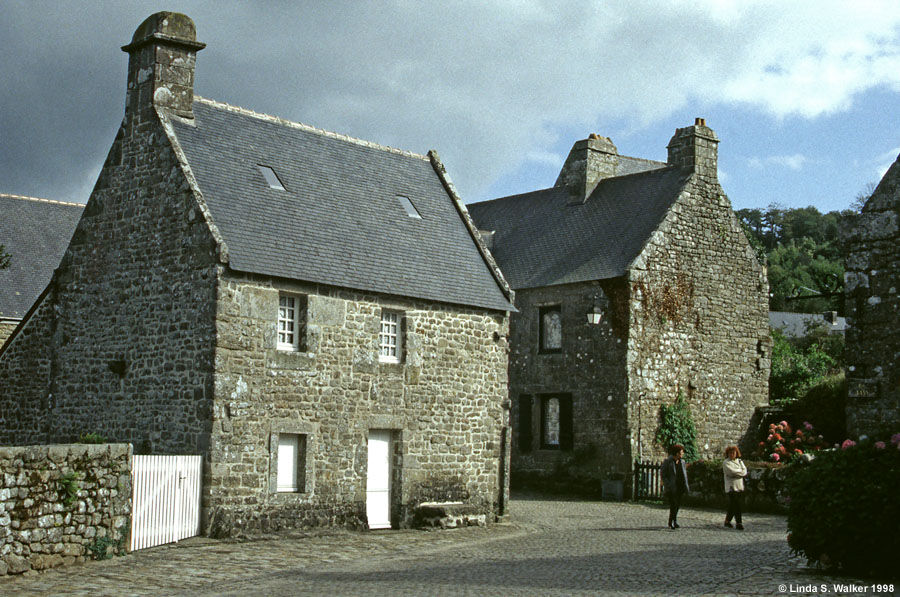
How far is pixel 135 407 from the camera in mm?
17828

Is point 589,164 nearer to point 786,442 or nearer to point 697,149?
point 697,149

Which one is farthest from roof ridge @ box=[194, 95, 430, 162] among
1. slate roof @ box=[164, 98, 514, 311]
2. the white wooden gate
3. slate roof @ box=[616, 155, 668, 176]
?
slate roof @ box=[616, 155, 668, 176]

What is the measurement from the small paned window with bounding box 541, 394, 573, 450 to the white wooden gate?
12.4 m

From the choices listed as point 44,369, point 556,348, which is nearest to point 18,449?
point 44,369

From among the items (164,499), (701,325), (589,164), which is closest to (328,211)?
(164,499)

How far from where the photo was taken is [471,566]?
13773 mm

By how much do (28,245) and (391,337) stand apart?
16.0 meters

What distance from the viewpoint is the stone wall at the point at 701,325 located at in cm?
2552

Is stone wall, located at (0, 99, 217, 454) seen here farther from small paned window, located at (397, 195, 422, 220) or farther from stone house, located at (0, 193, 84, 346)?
stone house, located at (0, 193, 84, 346)

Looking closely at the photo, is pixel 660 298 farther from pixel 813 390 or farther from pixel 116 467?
pixel 116 467

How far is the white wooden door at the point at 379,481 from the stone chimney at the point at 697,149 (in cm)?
1254

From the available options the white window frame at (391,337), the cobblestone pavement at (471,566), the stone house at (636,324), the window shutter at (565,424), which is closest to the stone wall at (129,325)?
the cobblestone pavement at (471,566)

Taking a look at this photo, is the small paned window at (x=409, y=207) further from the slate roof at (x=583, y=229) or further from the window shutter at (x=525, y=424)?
the window shutter at (x=525, y=424)

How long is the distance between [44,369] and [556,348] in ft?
42.0
